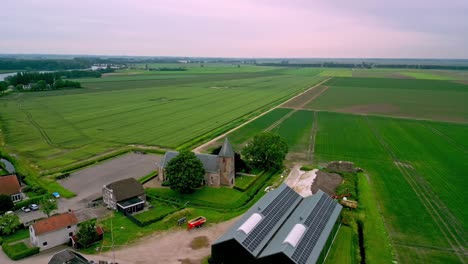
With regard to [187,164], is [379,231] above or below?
below

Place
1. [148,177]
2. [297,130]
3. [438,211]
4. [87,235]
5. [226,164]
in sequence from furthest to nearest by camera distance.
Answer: [297,130] → [148,177] → [226,164] → [438,211] → [87,235]

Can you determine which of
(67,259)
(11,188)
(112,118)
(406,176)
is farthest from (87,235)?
(112,118)

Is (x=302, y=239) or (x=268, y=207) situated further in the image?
(x=268, y=207)

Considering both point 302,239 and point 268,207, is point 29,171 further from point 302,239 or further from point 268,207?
point 302,239

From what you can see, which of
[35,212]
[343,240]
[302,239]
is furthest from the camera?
[35,212]

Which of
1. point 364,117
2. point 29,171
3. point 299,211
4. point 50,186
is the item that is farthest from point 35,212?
point 364,117

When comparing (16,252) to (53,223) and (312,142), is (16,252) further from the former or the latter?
(312,142)
